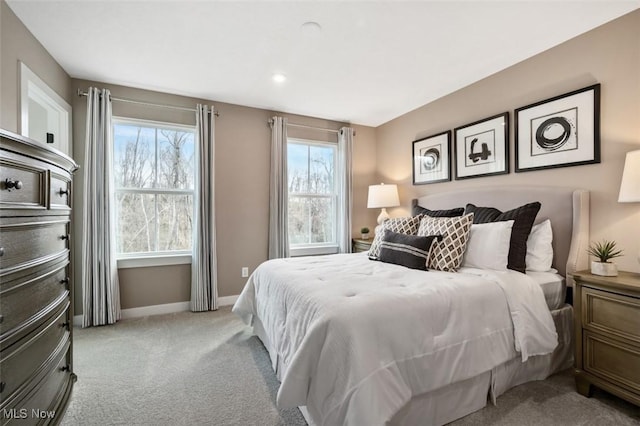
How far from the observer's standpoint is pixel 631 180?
174cm

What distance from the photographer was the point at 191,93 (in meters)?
3.39

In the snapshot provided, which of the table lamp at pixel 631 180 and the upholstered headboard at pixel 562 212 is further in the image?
the upholstered headboard at pixel 562 212

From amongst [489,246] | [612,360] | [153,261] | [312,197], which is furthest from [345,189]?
[612,360]

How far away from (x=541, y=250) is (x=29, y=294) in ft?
10.3

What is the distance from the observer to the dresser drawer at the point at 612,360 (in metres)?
1.63

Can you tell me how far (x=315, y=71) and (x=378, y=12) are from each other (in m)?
0.95

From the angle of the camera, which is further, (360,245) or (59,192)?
(360,245)

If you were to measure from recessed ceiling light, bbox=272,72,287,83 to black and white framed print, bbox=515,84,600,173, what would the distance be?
86.8 inches

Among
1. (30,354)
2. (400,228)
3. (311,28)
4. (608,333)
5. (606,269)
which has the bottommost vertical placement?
(608,333)

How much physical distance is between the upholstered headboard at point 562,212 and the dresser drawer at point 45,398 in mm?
3176

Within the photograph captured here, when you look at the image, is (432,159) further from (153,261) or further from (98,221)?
(98,221)

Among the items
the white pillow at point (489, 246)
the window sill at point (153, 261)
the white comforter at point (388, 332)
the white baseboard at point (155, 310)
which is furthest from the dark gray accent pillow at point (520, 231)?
the window sill at point (153, 261)

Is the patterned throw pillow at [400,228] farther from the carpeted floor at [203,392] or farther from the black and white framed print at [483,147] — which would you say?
the carpeted floor at [203,392]

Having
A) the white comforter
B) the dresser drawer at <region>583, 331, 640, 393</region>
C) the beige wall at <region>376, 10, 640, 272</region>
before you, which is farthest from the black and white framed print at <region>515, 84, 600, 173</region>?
the dresser drawer at <region>583, 331, 640, 393</region>
